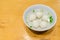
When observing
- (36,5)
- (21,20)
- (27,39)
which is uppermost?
(36,5)

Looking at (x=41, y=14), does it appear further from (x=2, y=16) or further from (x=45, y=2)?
(x=2, y=16)

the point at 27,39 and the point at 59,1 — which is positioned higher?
the point at 59,1

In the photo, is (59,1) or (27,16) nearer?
(27,16)

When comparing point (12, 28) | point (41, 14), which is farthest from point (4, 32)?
point (41, 14)

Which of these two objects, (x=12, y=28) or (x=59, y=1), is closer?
(x=12, y=28)

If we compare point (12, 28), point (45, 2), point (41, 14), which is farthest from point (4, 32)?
point (45, 2)

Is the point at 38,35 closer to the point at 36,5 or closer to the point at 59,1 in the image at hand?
the point at 36,5
